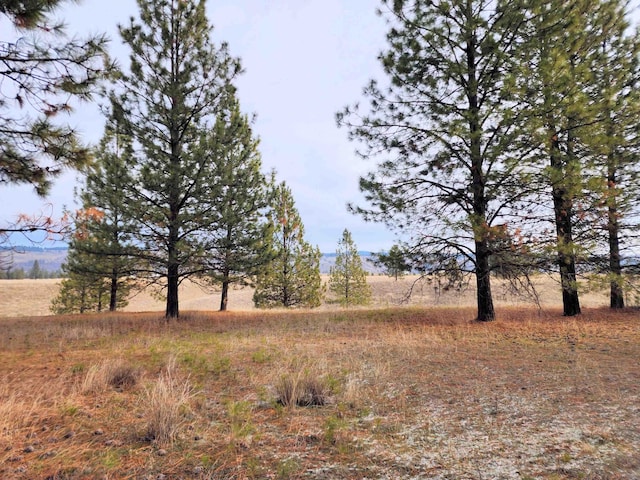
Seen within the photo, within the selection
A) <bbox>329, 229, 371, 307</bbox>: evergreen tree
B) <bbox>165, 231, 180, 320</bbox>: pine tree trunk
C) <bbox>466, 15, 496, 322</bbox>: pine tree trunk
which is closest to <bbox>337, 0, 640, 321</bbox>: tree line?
<bbox>466, 15, 496, 322</bbox>: pine tree trunk

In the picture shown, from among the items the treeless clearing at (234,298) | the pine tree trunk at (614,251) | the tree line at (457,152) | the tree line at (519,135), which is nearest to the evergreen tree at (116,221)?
the tree line at (457,152)

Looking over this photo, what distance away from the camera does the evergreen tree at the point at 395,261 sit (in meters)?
10.0

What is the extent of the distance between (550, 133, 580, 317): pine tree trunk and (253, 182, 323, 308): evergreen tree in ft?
44.3

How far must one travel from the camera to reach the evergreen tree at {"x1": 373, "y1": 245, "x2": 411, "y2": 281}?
10016 mm

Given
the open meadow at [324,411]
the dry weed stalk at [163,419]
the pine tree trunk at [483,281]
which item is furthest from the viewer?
the pine tree trunk at [483,281]

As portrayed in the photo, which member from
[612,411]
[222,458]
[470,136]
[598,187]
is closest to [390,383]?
[612,411]

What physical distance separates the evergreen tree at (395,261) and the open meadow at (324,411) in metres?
3.31

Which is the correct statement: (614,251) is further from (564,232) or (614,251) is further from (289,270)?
(289,270)

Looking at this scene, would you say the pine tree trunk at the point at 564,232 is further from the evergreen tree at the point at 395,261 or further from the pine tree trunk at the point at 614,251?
the evergreen tree at the point at 395,261

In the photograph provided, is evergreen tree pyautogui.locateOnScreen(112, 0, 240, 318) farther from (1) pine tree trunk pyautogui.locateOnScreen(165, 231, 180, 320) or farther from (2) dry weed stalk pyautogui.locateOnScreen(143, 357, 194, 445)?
(2) dry weed stalk pyautogui.locateOnScreen(143, 357, 194, 445)

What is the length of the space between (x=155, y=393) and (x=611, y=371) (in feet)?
20.5

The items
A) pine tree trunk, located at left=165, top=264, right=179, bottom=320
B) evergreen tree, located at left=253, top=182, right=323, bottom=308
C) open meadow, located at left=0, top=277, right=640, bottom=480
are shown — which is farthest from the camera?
evergreen tree, located at left=253, top=182, right=323, bottom=308

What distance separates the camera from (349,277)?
28.7m

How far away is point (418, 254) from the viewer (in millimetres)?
9992
